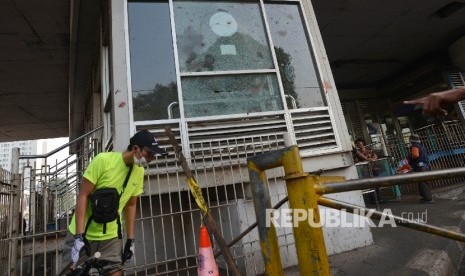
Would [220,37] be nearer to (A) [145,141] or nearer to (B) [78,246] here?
(A) [145,141]

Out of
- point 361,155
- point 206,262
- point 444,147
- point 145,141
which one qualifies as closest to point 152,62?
point 145,141

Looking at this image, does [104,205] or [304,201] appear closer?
[304,201]

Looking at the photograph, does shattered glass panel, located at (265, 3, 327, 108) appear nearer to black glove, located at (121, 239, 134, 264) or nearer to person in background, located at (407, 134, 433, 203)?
black glove, located at (121, 239, 134, 264)

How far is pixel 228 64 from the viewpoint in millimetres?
4812

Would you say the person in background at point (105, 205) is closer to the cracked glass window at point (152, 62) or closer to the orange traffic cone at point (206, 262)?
the orange traffic cone at point (206, 262)

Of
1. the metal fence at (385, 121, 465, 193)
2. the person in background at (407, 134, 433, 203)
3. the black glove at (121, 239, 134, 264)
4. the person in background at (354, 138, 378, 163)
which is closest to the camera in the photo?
the black glove at (121, 239, 134, 264)

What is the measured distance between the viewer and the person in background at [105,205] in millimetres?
2807

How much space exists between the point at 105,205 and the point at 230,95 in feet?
8.24

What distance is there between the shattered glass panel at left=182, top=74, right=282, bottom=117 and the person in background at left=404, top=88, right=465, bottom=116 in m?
2.91

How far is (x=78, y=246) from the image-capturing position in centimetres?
274

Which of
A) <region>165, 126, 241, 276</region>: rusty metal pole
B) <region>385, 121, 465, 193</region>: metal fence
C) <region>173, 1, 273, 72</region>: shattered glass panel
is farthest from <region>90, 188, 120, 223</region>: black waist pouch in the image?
<region>385, 121, 465, 193</region>: metal fence

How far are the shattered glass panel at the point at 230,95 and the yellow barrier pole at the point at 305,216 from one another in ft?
10.4

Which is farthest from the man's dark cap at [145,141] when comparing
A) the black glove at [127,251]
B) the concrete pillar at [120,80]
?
the black glove at [127,251]

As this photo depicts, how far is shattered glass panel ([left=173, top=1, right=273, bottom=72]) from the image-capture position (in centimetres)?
470
